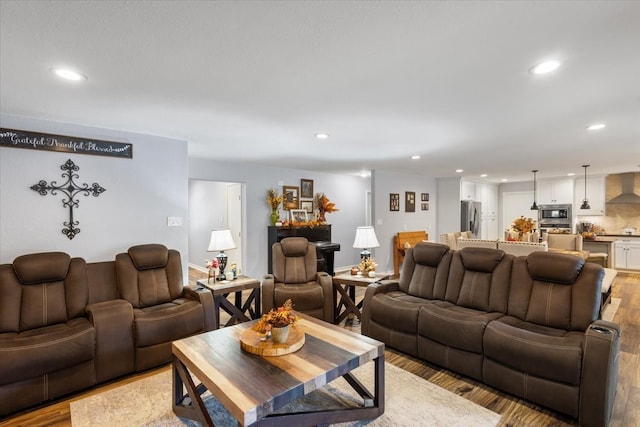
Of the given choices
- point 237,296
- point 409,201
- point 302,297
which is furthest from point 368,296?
point 409,201

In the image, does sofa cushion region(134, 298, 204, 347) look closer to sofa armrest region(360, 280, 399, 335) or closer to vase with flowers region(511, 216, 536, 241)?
sofa armrest region(360, 280, 399, 335)

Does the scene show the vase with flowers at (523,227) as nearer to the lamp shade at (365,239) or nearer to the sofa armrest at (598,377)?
the lamp shade at (365,239)

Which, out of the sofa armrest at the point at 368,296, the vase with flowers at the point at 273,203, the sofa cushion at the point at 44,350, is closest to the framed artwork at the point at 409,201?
the vase with flowers at the point at 273,203

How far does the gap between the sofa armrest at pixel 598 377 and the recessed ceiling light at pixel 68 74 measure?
3.84m

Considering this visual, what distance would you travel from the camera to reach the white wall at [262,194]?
18.3 ft

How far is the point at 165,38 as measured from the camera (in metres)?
1.70

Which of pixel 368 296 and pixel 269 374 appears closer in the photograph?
pixel 269 374

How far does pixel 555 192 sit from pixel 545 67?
8.41 meters

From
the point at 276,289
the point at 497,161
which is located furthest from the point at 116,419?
the point at 497,161

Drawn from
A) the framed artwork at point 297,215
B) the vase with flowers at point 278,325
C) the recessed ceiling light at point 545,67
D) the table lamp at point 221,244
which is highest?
the recessed ceiling light at point 545,67

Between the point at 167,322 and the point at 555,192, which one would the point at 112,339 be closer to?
the point at 167,322

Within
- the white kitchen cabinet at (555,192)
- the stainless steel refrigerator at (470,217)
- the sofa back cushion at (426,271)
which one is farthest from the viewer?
the white kitchen cabinet at (555,192)

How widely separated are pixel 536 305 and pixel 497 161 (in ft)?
12.2

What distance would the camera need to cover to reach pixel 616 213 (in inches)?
311
